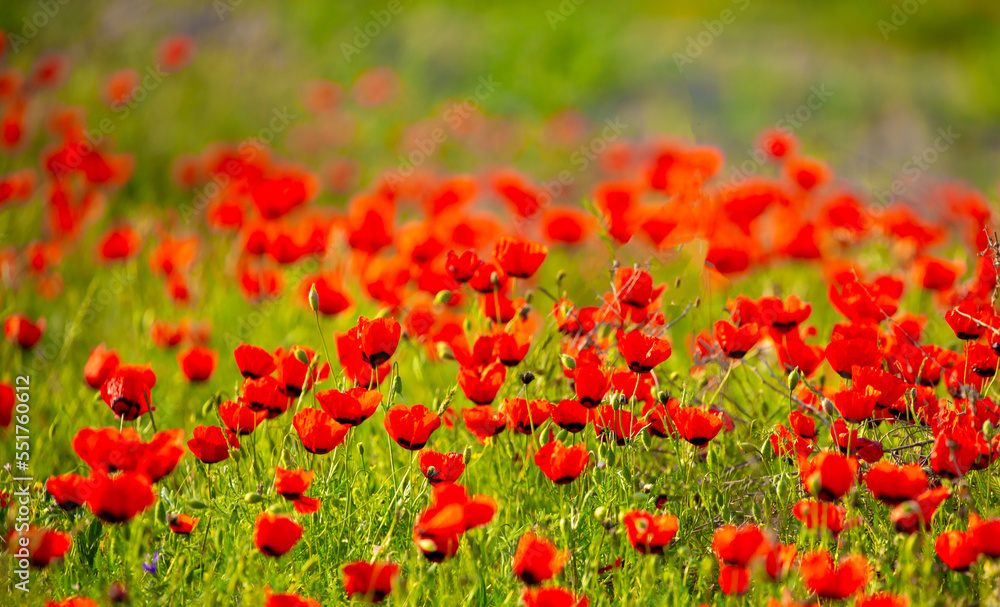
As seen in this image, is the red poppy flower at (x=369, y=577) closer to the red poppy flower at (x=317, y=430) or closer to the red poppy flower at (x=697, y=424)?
the red poppy flower at (x=317, y=430)

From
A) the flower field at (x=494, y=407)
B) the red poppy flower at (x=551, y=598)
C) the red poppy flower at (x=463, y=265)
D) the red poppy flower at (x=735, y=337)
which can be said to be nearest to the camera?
the red poppy flower at (x=551, y=598)

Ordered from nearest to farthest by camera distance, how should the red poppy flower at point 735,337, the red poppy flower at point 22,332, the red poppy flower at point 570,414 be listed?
the red poppy flower at point 570,414 → the red poppy flower at point 735,337 → the red poppy flower at point 22,332

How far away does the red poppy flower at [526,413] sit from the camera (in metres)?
1.77

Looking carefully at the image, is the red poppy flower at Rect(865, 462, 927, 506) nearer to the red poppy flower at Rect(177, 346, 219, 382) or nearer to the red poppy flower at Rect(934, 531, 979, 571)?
the red poppy flower at Rect(934, 531, 979, 571)

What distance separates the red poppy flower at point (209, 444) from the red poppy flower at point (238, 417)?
0.08ft

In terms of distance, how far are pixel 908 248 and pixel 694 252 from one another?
100cm

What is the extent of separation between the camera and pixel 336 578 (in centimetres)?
172

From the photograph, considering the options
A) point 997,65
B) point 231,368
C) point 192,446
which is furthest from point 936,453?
point 997,65

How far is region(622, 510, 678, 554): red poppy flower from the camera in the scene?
1.46 meters

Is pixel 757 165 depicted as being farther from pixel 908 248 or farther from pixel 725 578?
pixel 725 578

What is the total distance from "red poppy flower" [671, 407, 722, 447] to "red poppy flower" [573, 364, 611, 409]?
0.15 meters
